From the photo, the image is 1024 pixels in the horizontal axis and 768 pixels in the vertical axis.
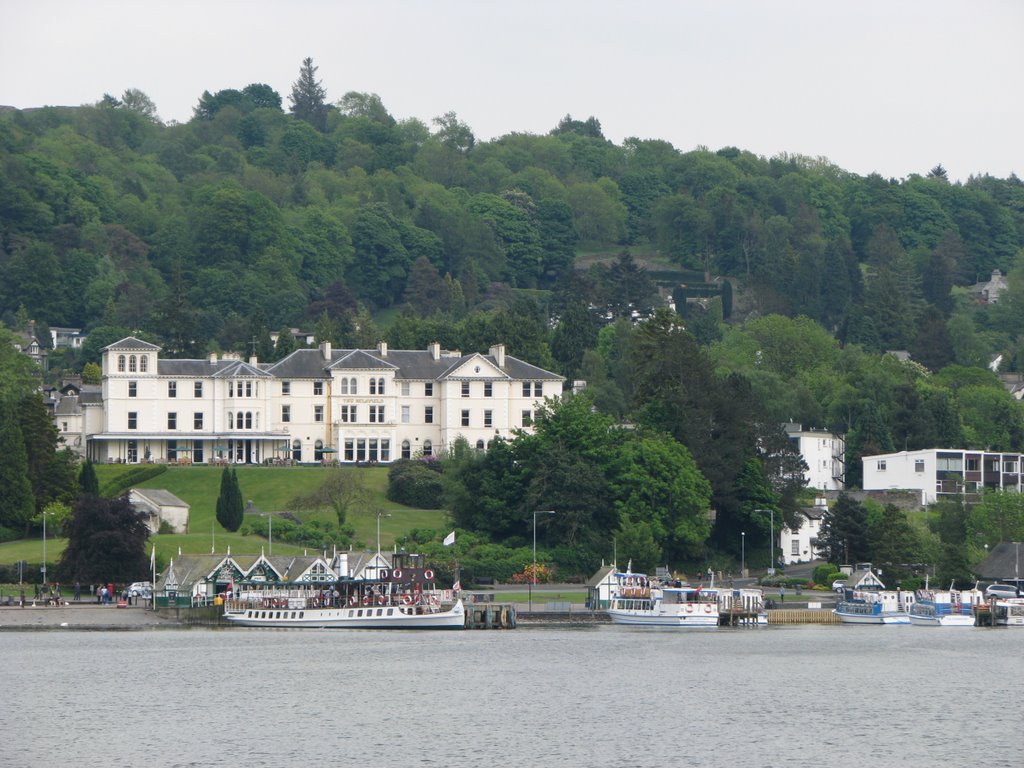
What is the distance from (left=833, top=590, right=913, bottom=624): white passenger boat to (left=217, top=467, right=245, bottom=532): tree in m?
35.6

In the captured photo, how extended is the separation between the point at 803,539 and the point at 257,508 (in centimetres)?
3576

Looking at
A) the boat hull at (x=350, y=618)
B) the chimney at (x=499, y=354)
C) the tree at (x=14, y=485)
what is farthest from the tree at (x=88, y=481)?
the chimney at (x=499, y=354)

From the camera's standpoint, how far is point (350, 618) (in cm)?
10681

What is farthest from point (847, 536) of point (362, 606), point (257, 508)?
point (257, 508)

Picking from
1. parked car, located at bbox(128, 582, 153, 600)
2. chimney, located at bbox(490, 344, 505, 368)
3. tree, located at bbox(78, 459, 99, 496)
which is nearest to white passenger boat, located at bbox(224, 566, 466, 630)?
parked car, located at bbox(128, 582, 153, 600)

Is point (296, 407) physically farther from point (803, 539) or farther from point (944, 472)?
point (944, 472)

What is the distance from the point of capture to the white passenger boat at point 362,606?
106 meters

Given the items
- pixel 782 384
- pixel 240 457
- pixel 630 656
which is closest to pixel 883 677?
pixel 630 656

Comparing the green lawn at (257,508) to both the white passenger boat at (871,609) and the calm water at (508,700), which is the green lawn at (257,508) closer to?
the calm water at (508,700)

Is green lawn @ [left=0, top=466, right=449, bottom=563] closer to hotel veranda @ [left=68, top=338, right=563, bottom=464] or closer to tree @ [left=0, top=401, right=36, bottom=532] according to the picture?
tree @ [left=0, top=401, right=36, bottom=532]

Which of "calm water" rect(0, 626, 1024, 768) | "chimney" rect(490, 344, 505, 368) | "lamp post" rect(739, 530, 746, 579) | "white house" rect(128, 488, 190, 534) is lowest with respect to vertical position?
"calm water" rect(0, 626, 1024, 768)

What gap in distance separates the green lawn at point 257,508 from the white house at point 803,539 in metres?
22.6

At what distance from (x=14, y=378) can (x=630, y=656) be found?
199 ft

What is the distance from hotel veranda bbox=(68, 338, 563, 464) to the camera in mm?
144750
